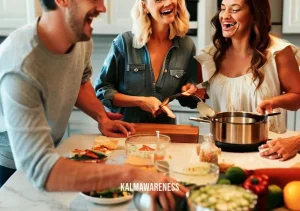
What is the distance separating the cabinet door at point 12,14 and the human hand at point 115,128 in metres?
1.83

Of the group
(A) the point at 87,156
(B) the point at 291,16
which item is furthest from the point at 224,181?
(B) the point at 291,16

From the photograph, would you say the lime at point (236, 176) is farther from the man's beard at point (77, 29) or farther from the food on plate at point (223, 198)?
the man's beard at point (77, 29)

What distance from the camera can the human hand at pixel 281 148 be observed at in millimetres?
1812

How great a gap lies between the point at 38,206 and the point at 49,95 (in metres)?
0.37

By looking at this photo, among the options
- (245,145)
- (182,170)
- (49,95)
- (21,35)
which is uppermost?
(21,35)

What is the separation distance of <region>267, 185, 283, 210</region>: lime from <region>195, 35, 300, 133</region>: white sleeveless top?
0.93m

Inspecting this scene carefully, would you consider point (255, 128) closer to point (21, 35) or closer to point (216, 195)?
point (216, 195)

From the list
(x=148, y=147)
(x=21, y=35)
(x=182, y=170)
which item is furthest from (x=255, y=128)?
(x=21, y=35)

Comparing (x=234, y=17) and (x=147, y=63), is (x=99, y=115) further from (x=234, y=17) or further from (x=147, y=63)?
(x=234, y=17)

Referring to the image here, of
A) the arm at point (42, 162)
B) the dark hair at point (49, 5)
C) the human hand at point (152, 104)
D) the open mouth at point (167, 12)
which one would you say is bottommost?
the human hand at point (152, 104)

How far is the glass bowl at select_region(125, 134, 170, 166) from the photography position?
5.44ft

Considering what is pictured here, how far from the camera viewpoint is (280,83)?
93.0 inches

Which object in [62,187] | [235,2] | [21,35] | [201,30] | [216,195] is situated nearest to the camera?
[216,195]

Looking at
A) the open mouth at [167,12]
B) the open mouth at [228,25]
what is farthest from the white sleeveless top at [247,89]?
the open mouth at [167,12]
